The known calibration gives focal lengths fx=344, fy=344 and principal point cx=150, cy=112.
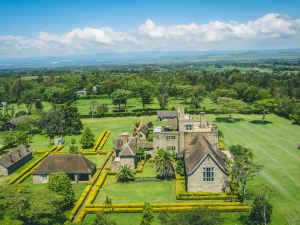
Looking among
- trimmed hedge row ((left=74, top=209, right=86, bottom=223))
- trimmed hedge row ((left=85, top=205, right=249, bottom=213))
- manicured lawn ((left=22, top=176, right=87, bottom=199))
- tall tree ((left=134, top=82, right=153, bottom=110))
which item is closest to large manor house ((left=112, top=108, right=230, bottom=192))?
trimmed hedge row ((left=85, top=205, right=249, bottom=213))

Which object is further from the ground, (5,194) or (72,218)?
(5,194)

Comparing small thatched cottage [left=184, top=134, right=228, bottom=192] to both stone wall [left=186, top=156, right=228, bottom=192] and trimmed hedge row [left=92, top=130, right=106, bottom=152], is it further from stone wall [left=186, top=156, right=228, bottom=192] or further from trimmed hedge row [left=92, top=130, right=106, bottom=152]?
trimmed hedge row [left=92, top=130, right=106, bottom=152]

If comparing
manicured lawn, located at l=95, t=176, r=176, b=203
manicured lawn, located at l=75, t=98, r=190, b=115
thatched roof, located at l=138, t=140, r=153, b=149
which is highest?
thatched roof, located at l=138, t=140, r=153, b=149

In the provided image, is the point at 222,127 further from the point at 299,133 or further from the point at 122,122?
the point at 122,122

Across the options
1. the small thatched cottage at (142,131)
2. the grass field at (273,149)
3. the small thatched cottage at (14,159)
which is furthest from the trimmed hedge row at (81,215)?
the small thatched cottage at (142,131)

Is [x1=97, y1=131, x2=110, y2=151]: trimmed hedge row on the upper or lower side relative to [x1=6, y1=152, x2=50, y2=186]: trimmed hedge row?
upper

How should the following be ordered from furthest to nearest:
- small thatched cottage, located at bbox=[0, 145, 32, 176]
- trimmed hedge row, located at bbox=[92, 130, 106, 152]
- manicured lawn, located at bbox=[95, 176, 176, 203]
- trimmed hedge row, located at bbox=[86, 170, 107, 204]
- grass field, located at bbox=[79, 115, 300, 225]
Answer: trimmed hedge row, located at bbox=[92, 130, 106, 152] < small thatched cottage, located at bbox=[0, 145, 32, 176] < manicured lawn, located at bbox=[95, 176, 176, 203] < trimmed hedge row, located at bbox=[86, 170, 107, 204] < grass field, located at bbox=[79, 115, 300, 225]

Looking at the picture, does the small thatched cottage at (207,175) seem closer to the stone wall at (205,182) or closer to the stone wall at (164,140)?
the stone wall at (205,182)

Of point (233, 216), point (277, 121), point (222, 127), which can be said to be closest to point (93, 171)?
point (233, 216)
